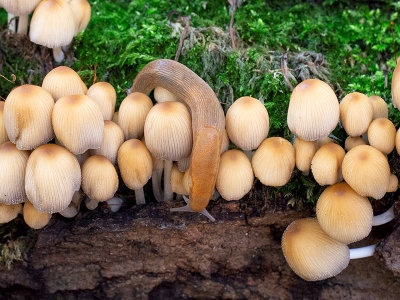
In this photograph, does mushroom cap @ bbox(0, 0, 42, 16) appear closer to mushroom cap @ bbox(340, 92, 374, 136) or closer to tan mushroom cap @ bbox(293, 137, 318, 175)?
tan mushroom cap @ bbox(293, 137, 318, 175)

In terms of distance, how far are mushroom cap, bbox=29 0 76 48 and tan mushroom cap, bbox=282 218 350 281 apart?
4.31ft

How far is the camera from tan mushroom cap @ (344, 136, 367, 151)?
6.44 ft

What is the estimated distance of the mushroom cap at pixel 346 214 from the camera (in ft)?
5.95

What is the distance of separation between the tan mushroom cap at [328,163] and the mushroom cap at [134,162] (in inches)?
26.2

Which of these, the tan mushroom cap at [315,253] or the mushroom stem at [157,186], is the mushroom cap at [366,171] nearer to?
the tan mushroom cap at [315,253]

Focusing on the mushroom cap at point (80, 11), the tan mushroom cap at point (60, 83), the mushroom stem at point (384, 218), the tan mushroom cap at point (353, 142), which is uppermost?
the mushroom cap at point (80, 11)

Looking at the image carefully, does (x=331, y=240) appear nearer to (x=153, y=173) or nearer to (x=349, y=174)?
(x=349, y=174)

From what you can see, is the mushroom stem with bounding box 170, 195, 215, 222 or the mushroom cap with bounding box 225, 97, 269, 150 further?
the mushroom stem with bounding box 170, 195, 215, 222

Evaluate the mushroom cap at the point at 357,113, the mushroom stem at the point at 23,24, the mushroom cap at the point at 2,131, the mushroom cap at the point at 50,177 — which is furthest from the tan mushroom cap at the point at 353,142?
the mushroom stem at the point at 23,24

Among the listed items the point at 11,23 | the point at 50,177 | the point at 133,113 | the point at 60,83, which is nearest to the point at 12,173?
the point at 50,177

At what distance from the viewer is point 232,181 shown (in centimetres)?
191

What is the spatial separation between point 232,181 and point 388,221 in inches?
28.6

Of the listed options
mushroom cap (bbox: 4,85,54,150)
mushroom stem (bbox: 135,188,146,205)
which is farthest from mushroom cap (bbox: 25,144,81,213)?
mushroom stem (bbox: 135,188,146,205)

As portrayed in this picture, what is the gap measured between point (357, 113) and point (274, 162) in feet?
1.23
